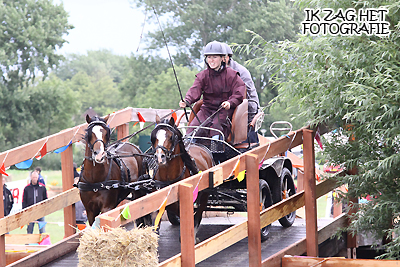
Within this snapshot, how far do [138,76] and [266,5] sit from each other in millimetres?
9985

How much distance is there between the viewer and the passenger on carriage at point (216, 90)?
6.46 m

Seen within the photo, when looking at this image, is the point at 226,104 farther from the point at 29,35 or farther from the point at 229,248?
the point at 29,35

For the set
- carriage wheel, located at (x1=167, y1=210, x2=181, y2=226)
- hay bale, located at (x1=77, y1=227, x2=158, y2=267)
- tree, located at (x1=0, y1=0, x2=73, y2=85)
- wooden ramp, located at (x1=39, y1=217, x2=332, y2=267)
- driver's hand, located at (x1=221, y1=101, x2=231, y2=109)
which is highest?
tree, located at (x1=0, y1=0, x2=73, y2=85)

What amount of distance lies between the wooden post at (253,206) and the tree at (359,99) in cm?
103

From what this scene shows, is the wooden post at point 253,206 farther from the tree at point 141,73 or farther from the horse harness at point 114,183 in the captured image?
the tree at point 141,73

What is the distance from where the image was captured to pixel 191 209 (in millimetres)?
4289

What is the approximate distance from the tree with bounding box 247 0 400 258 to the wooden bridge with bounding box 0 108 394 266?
42cm

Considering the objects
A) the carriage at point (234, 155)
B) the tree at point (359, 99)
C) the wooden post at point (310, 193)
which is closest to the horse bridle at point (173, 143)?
the carriage at point (234, 155)

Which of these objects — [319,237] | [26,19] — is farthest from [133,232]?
[26,19]

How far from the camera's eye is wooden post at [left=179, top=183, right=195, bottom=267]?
4.26 meters

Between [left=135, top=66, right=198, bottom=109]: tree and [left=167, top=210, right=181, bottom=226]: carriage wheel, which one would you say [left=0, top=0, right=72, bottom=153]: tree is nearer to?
[left=135, top=66, right=198, bottom=109]: tree

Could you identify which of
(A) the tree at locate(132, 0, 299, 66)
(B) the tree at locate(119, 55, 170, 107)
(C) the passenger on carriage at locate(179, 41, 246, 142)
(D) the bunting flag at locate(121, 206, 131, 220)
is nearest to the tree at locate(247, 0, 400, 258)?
(C) the passenger on carriage at locate(179, 41, 246, 142)

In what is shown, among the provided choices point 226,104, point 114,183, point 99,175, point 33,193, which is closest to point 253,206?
point 226,104

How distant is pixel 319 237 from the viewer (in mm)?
6336
